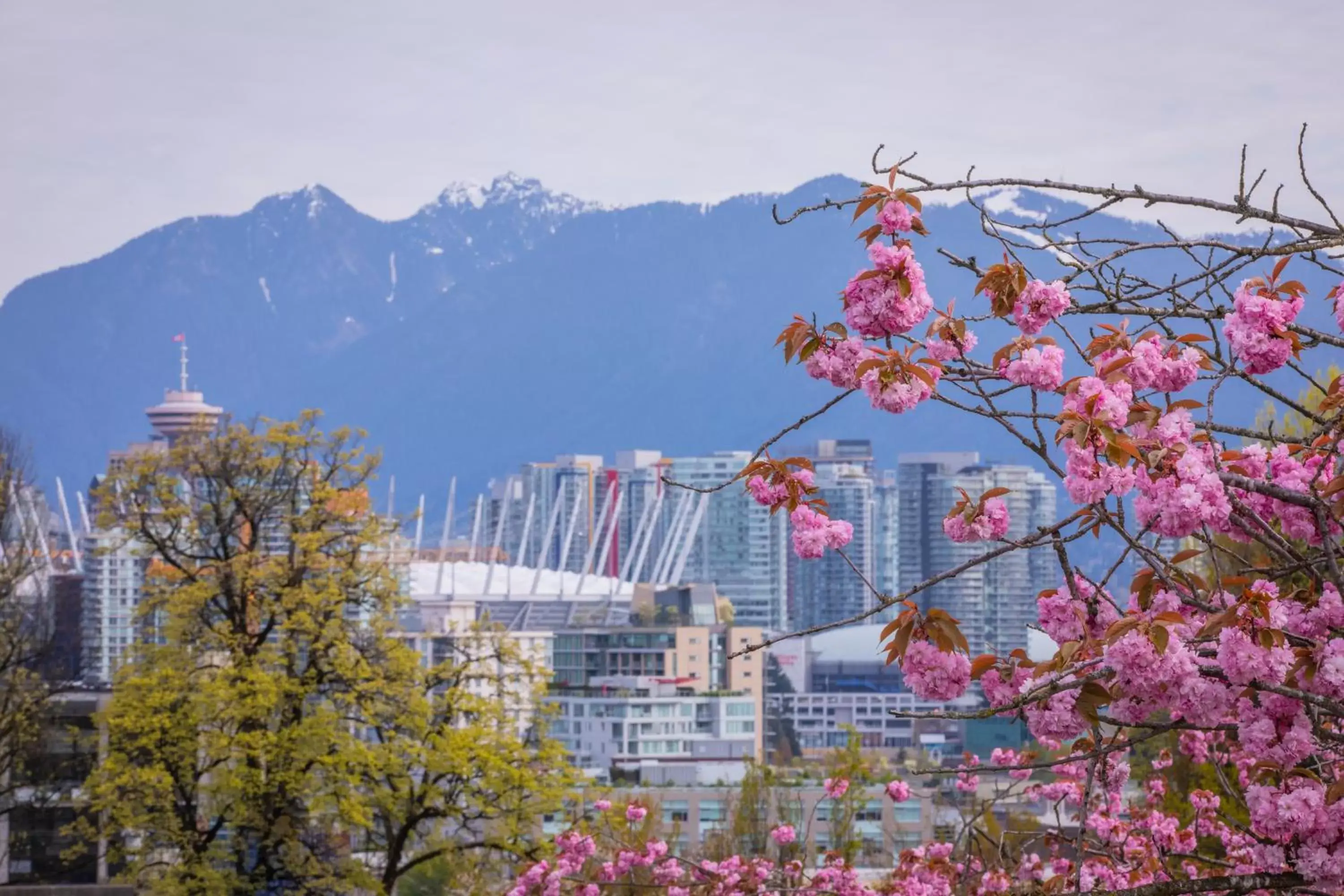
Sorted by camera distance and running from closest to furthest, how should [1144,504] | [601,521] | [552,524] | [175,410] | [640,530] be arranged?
[1144,504] < [552,524] < [640,530] < [601,521] < [175,410]

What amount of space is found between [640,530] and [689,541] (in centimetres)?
A: 492

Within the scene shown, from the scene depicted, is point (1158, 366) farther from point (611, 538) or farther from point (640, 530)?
point (611, 538)

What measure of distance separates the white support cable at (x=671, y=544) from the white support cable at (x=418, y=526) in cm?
1176

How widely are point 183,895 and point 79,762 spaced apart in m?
4.21

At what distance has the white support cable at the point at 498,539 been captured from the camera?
229 feet

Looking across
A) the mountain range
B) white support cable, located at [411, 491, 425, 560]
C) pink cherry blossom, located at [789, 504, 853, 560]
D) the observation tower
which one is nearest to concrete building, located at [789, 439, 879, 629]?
white support cable, located at [411, 491, 425, 560]

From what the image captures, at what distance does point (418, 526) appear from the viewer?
88.8m

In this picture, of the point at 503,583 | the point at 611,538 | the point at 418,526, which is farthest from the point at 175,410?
the point at 503,583

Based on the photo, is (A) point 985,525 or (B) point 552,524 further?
(B) point 552,524

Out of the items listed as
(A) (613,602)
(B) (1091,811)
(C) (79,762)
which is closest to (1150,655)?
(B) (1091,811)

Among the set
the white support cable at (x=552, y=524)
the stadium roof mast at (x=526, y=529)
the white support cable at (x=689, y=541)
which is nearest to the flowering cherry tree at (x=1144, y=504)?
the white support cable at (x=689, y=541)

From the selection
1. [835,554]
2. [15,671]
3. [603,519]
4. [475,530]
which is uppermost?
[603,519]

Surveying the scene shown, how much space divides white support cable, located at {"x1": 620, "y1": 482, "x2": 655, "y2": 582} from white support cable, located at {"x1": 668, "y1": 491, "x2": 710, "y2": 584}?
→ 2.12 meters

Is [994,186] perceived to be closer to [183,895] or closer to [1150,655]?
[1150,655]
